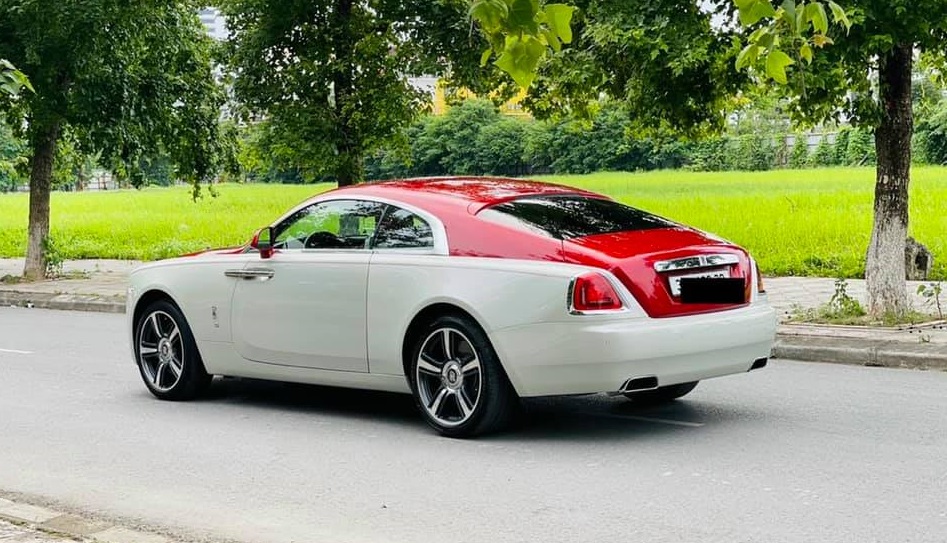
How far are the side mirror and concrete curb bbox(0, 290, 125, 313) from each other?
910cm

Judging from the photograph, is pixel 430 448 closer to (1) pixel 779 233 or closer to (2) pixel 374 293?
(2) pixel 374 293

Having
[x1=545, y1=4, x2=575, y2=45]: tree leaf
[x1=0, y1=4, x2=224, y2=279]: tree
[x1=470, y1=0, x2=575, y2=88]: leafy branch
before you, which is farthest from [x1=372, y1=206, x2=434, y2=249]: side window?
[x1=0, y1=4, x2=224, y2=279]: tree

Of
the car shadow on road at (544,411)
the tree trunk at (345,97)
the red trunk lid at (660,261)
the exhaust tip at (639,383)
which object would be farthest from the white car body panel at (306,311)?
the tree trunk at (345,97)

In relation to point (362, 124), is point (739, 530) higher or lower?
lower

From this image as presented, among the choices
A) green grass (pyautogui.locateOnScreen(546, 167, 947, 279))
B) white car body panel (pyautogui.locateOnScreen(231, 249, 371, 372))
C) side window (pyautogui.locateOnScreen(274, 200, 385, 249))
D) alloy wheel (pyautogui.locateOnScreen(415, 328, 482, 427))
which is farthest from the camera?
green grass (pyautogui.locateOnScreen(546, 167, 947, 279))

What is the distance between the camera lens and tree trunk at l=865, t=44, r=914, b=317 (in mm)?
12312

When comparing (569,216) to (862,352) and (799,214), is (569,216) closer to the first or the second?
(862,352)

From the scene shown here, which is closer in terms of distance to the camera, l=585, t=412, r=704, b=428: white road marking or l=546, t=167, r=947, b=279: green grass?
l=585, t=412, r=704, b=428: white road marking

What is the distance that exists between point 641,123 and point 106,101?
10.3m

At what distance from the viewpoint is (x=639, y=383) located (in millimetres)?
7312

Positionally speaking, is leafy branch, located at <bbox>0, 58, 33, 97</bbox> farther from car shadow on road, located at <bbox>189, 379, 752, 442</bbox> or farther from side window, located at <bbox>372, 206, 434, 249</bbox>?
car shadow on road, located at <bbox>189, 379, 752, 442</bbox>

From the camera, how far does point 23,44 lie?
20.0 metres

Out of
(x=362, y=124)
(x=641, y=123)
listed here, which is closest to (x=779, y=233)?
(x=362, y=124)

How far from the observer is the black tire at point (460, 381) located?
7527 mm
